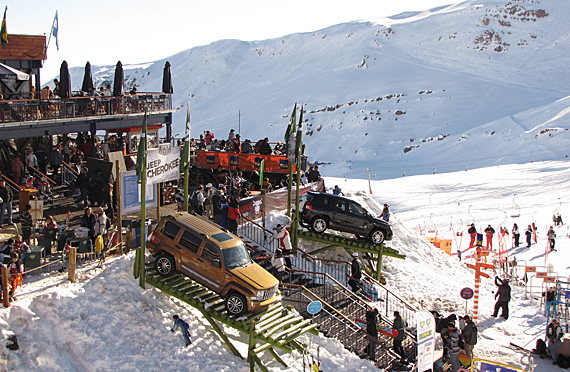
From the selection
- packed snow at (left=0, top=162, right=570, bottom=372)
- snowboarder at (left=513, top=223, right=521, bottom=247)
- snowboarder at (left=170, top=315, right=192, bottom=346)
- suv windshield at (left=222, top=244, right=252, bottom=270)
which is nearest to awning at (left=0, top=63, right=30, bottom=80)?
packed snow at (left=0, top=162, right=570, bottom=372)

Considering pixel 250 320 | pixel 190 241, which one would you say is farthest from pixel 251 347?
pixel 190 241

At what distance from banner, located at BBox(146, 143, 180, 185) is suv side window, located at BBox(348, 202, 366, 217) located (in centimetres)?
676

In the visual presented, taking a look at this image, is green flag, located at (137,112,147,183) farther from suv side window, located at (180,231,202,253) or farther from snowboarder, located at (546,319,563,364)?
snowboarder, located at (546,319,563,364)

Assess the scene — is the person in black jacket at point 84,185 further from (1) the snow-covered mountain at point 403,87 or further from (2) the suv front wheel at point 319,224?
(1) the snow-covered mountain at point 403,87

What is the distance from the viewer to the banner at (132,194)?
1600cm

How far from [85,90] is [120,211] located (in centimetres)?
1232

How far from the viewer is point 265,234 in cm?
1981

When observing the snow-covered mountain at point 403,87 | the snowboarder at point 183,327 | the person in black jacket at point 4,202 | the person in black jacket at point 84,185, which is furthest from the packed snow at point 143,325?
the snow-covered mountain at point 403,87

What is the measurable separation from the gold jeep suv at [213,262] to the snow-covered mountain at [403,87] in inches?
1620

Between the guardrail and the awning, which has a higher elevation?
the awning

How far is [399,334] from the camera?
15.7 metres

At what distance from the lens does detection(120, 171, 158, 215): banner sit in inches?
630

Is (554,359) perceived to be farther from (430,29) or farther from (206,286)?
(430,29)

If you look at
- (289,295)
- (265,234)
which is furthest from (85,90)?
(289,295)
